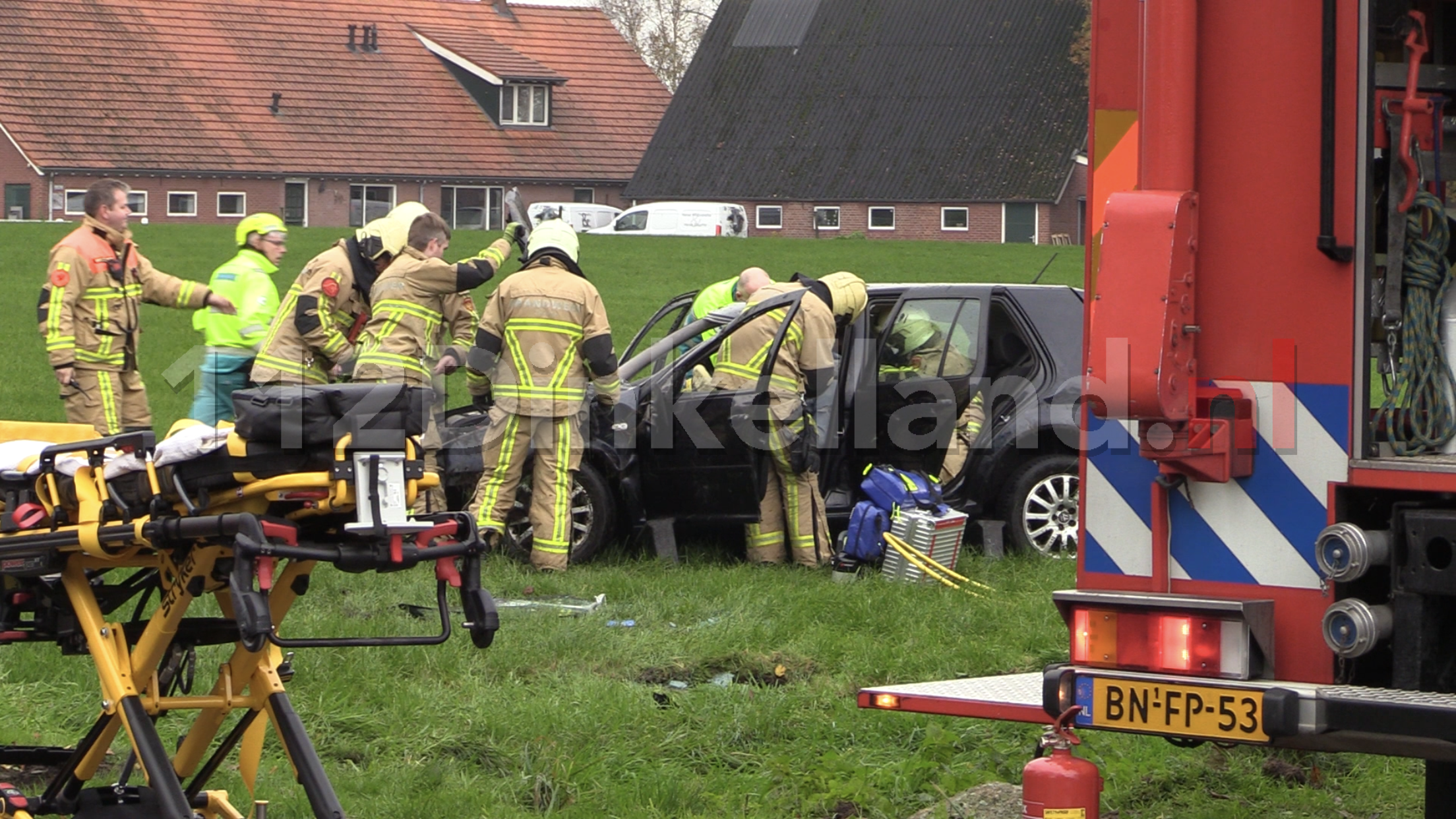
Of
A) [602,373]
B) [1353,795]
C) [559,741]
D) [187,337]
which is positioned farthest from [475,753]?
[187,337]

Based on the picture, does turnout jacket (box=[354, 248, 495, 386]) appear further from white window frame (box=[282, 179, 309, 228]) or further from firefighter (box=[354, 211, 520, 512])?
white window frame (box=[282, 179, 309, 228])

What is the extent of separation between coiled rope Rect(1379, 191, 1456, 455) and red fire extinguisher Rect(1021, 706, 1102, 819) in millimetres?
976

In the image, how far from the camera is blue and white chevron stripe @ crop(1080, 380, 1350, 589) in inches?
159

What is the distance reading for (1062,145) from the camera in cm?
5012

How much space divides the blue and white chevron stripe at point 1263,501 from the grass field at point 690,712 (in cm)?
178

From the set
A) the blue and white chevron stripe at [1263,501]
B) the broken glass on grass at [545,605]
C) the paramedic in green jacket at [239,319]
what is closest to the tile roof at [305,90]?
the paramedic in green jacket at [239,319]

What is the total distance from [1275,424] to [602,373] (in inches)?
224

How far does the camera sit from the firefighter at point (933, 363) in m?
→ 9.93

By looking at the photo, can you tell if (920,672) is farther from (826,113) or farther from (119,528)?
(826,113)

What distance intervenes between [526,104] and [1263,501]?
55.4m

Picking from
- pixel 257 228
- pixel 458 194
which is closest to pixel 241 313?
pixel 257 228

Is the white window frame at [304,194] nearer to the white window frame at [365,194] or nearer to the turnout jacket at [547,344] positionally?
the white window frame at [365,194]

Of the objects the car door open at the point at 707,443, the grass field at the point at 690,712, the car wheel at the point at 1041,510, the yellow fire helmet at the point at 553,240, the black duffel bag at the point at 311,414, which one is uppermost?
the yellow fire helmet at the point at 553,240

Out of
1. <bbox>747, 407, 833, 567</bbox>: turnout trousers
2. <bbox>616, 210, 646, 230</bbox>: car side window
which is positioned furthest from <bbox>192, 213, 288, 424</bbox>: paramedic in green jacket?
<bbox>616, 210, 646, 230</bbox>: car side window
